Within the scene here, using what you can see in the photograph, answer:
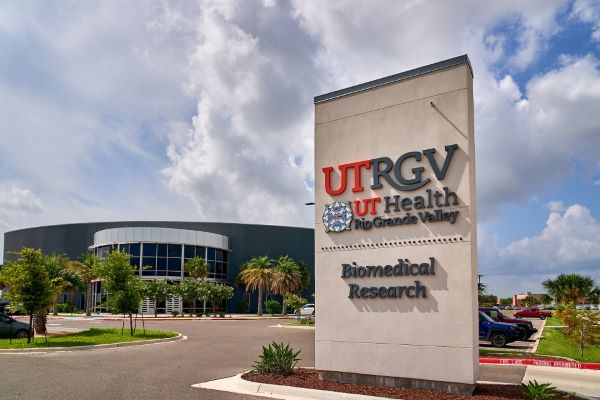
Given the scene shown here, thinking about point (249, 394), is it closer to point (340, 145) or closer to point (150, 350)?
point (340, 145)

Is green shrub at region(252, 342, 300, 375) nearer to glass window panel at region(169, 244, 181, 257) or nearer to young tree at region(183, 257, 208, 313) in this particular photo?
young tree at region(183, 257, 208, 313)

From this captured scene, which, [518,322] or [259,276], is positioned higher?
[259,276]

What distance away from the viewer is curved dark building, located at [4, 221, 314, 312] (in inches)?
2415

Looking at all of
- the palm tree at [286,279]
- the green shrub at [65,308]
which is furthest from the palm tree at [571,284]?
the green shrub at [65,308]

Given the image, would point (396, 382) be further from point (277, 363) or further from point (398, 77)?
point (398, 77)

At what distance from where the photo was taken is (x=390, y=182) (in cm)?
1240

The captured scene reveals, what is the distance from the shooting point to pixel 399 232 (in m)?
12.1

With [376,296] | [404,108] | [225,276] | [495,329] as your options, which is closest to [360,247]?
[376,296]

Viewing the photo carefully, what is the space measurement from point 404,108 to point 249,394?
7.60 m

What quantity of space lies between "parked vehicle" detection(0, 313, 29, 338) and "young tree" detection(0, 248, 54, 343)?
4069 mm

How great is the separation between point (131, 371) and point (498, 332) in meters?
16.1

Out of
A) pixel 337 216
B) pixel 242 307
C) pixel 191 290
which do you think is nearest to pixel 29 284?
pixel 337 216

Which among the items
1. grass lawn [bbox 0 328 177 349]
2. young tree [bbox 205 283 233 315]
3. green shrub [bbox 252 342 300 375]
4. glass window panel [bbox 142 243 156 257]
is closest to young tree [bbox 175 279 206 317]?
young tree [bbox 205 283 233 315]

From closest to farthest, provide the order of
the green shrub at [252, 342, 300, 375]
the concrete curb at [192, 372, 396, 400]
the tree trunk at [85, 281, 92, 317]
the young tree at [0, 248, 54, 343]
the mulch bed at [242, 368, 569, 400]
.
Result: 1. the mulch bed at [242, 368, 569, 400]
2. the concrete curb at [192, 372, 396, 400]
3. the green shrub at [252, 342, 300, 375]
4. the young tree at [0, 248, 54, 343]
5. the tree trunk at [85, 281, 92, 317]
